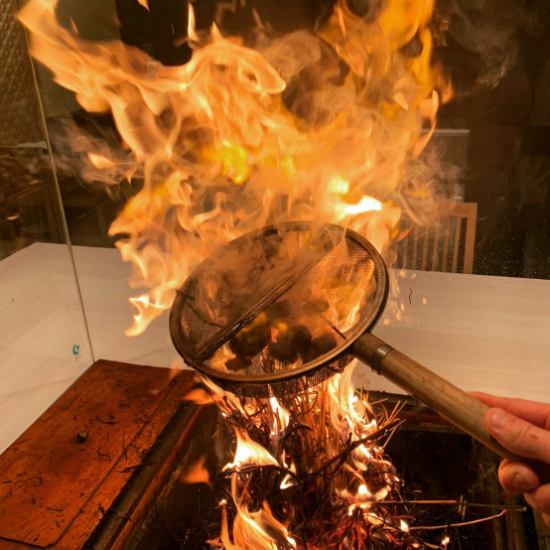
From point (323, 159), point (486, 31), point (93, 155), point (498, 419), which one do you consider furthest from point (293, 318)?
point (93, 155)

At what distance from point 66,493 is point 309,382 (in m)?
0.66

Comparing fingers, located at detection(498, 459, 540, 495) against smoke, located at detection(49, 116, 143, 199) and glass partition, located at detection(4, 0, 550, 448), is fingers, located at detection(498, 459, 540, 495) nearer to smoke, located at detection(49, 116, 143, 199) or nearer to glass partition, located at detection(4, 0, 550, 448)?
glass partition, located at detection(4, 0, 550, 448)

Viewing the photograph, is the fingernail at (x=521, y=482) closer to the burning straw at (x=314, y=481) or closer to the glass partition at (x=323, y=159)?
the burning straw at (x=314, y=481)

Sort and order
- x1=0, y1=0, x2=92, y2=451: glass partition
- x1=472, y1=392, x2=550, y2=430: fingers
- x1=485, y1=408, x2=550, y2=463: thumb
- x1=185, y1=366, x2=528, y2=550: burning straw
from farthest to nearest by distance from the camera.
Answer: x1=0, y1=0, x2=92, y2=451: glass partition
x1=185, y1=366, x2=528, y2=550: burning straw
x1=472, y1=392, x2=550, y2=430: fingers
x1=485, y1=408, x2=550, y2=463: thumb

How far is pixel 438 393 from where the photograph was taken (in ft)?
2.82

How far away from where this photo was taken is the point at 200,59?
5.80 ft

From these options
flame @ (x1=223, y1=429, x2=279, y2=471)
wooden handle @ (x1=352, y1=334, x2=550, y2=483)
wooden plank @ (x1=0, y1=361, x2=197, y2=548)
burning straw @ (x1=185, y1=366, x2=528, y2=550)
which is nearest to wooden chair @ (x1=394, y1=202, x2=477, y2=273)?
burning straw @ (x1=185, y1=366, x2=528, y2=550)

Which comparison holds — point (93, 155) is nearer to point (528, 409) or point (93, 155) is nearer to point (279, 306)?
A: point (279, 306)

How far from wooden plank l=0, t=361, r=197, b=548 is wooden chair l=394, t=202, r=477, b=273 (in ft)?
3.90

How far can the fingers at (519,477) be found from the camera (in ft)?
2.69

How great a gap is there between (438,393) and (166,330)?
4.17 ft

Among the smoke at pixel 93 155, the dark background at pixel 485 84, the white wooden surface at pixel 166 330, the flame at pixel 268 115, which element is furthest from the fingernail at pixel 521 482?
the smoke at pixel 93 155

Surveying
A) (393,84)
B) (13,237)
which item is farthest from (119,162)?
(393,84)

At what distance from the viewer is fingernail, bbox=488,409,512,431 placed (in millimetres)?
789
